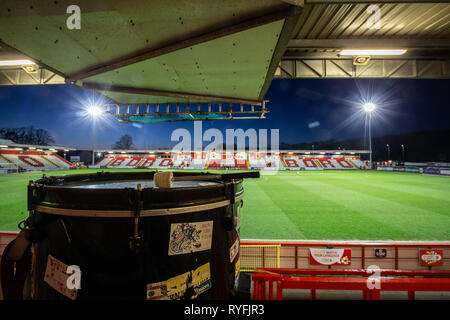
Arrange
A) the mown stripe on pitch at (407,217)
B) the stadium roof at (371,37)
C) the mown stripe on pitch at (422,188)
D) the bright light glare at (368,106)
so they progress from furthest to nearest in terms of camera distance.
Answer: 1. the bright light glare at (368,106)
2. the mown stripe on pitch at (422,188)
3. the mown stripe on pitch at (407,217)
4. the stadium roof at (371,37)

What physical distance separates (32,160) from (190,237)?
2127 inches

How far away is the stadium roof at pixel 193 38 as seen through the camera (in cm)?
188

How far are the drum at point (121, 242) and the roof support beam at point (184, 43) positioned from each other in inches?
68.4

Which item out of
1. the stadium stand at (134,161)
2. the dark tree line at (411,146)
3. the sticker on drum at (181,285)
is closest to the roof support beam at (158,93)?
the sticker on drum at (181,285)

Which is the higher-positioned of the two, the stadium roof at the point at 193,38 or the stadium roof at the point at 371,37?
the stadium roof at the point at 371,37

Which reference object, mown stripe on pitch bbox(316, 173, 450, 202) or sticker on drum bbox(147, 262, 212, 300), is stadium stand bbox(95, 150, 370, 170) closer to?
mown stripe on pitch bbox(316, 173, 450, 202)

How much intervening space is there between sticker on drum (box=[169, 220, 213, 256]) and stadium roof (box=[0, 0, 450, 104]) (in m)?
1.99

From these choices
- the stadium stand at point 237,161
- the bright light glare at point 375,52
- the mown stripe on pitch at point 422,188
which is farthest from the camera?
the stadium stand at point 237,161

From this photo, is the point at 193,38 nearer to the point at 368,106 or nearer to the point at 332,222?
the point at 332,222

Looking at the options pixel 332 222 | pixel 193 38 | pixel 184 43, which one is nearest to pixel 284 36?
pixel 193 38

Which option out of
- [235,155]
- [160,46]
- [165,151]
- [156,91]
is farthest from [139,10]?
[165,151]

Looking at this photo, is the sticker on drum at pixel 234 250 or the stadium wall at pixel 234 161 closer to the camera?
the sticker on drum at pixel 234 250

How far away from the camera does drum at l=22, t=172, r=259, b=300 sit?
3.87ft

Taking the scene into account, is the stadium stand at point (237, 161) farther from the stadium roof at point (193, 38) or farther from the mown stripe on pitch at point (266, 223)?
the stadium roof at point (193, 38)
